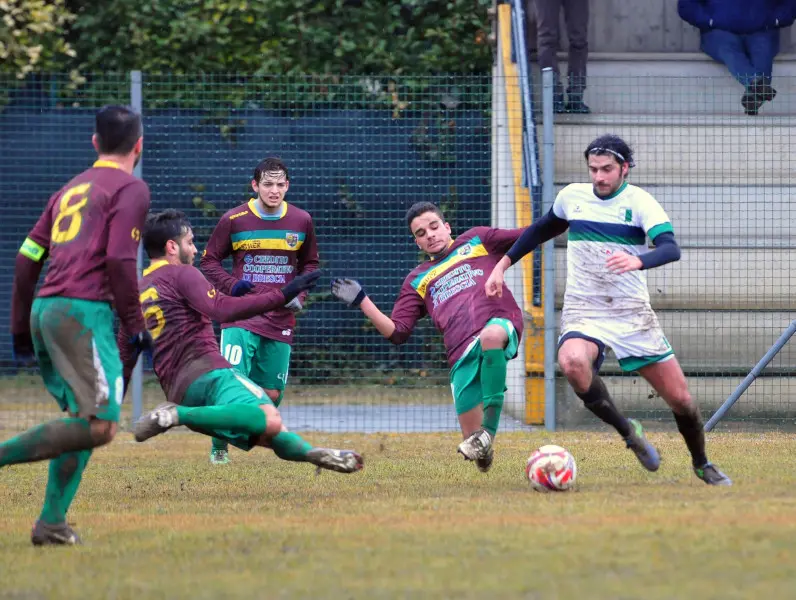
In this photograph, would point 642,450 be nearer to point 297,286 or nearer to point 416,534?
point 297,286

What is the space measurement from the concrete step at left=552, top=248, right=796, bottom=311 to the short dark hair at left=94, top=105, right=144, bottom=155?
6.65 meters

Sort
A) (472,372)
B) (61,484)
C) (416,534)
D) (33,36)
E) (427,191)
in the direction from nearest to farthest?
1. (416,534)
2. (61,484)
3. (472,372)
4. (427,191)
5. (33,36)

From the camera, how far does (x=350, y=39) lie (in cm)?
1611

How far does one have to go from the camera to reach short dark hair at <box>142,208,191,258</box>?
24.0 feet

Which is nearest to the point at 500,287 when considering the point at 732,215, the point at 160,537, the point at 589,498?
the point at 589,498

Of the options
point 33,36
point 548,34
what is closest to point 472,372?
point 548,34

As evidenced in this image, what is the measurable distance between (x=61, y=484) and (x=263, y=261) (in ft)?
12.6

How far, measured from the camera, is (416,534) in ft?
18.4

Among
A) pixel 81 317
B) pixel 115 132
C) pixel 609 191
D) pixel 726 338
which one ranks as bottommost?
pixel 726 338

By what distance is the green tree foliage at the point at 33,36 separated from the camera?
15.2 metres

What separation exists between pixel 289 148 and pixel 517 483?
600cm

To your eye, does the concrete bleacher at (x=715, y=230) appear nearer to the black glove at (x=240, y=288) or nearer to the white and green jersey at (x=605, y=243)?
the white and green jersey at (x=605, y=243)

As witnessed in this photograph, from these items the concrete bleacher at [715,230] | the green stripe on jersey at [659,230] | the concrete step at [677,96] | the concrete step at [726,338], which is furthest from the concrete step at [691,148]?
the green stripe on jersey at [659,230]

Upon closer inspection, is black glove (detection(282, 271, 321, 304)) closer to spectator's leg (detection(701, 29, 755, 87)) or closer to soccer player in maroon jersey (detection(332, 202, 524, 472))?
soccer player in maroon jersey (detection(332, 202, 524, 472))
